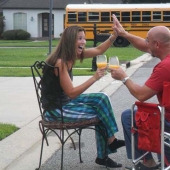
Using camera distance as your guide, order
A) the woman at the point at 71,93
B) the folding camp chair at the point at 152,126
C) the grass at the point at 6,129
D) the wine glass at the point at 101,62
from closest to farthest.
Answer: the folding camp chair at the point at 152,126
the wine glass at the point at 101,62
the woman at the point at 71,93
the grass at the point at 6,129

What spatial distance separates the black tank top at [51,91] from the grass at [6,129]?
1.85m

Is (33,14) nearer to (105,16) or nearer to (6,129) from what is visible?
(105,16)

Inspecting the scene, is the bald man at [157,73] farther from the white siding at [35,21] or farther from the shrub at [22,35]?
the white siding at [35,21]

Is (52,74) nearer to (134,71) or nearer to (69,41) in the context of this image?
(69,41)

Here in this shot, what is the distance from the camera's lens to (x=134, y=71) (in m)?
18.6

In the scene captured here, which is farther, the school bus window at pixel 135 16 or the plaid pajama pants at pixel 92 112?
the school bus window at pixel 135 16

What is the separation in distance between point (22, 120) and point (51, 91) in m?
3.21

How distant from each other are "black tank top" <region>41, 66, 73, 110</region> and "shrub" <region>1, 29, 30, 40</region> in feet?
158

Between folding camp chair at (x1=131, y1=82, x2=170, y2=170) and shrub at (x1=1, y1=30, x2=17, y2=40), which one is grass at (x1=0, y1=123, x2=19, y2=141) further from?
shrub at (x1=1, y1=30, x2=17, y2=40)

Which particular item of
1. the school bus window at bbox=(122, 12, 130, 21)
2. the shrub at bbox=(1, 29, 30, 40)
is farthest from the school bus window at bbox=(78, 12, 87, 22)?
the shrub at bbox=(1, 29, 30, 40)

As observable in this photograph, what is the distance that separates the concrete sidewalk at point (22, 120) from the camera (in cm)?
664

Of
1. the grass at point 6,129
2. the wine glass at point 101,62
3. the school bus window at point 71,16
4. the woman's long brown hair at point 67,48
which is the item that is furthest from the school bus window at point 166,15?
the wine glass at point 101,62

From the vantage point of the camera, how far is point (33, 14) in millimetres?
57156

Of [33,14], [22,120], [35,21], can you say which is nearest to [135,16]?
[35,21]
